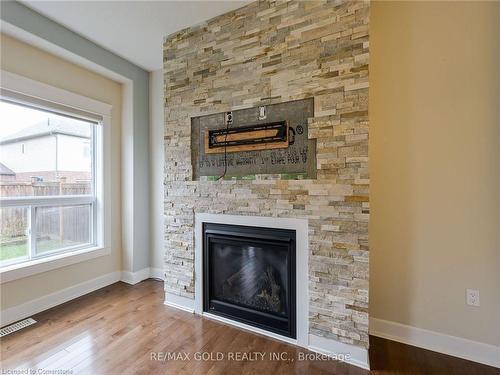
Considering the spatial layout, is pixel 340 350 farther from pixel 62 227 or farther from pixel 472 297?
pixel 62 227

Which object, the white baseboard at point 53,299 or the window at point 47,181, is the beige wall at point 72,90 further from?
the window at point 47,181

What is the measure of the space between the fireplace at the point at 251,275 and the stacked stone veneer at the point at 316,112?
0.17m

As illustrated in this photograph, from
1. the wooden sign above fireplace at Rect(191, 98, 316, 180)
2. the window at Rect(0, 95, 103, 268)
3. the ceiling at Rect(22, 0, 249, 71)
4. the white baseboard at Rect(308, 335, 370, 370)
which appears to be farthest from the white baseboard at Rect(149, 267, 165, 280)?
the ceiling at Rect(22, 0, 249, 71)

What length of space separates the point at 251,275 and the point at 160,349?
90 cm

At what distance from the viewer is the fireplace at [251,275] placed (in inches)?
80.3

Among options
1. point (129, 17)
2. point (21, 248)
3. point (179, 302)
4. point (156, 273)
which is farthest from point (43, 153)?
point (179, 302)

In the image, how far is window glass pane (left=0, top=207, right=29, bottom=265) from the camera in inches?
91.8

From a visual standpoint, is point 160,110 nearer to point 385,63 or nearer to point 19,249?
point 19,249

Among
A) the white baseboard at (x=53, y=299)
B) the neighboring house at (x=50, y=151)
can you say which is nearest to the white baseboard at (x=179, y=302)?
the white baseboard at (x=53, y=299)

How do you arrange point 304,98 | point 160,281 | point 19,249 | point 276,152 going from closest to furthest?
1. point 304,98
2. point 276,152
3. point 19,249
4. point 160,281

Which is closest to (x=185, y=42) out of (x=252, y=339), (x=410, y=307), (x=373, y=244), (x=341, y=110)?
(x=341, y=110)

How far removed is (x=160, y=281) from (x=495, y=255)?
338 cm

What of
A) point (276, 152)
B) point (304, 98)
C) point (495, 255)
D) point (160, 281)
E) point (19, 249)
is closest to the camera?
point (495, 255)

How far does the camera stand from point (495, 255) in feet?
5.78
